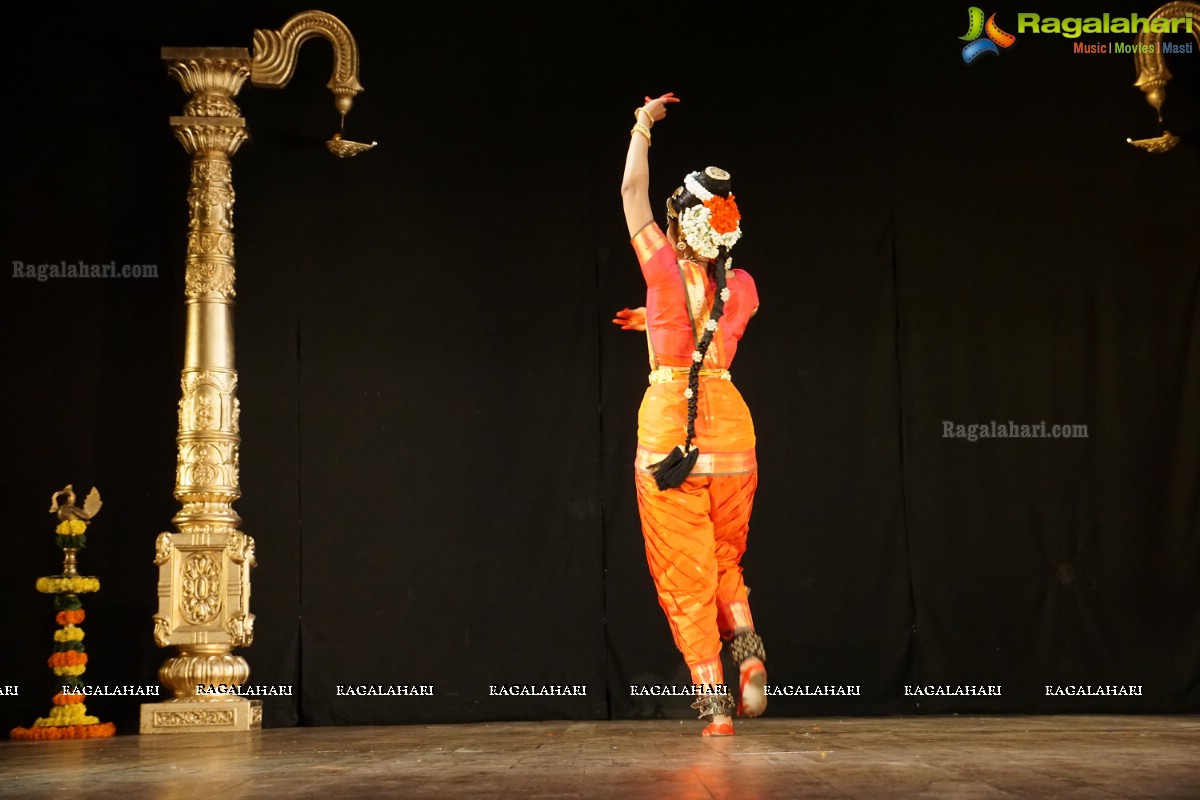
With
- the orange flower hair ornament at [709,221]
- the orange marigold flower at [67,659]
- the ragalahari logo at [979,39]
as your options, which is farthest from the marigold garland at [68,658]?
the ragalahari logo at [979,39]

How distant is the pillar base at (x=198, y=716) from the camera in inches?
230

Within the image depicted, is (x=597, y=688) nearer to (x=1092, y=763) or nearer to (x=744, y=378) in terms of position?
(x=744, y=378)

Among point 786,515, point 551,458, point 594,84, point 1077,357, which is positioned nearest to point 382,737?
point 551,458

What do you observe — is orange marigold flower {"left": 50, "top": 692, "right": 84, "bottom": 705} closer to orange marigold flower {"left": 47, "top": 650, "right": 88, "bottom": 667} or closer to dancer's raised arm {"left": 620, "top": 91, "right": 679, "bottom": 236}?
orange marigold flower {"left": 47, "top": 650, "right": 88, "bottom": 667}

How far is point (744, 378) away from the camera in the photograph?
21.5ft

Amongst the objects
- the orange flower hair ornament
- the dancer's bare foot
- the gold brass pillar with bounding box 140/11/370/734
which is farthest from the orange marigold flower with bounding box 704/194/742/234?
the gold brass pillar with bounding box 140/11/370/734

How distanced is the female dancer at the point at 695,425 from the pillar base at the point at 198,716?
2.05m

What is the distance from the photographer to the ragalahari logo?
6777mm

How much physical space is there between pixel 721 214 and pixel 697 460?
3.00 ft

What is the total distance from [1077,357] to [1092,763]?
353 cm

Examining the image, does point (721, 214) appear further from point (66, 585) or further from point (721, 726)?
point (66, 585)

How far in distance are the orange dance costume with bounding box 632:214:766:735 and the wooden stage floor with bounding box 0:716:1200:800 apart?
17.8 inches

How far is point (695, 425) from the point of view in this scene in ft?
16.5

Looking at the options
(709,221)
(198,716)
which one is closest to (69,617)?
(198,716)
